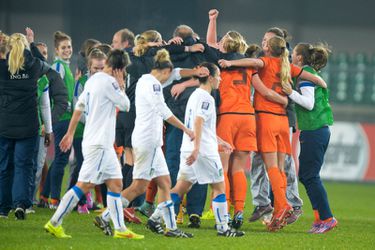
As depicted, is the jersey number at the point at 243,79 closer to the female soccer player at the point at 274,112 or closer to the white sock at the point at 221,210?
the female soccer player at the point at 274,112

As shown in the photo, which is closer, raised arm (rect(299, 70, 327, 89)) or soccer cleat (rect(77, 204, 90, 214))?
raised arm (rect(299, 70, 327, 89))

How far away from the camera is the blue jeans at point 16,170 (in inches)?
495

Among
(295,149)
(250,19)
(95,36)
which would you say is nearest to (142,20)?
(95,36)

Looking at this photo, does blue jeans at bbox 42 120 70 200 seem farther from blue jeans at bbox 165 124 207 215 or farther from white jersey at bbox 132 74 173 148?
white jersey at bbox 132 74 173 148

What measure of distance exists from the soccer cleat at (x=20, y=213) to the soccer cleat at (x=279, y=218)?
2.67m

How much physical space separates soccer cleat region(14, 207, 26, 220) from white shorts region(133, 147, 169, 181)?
6.02ft

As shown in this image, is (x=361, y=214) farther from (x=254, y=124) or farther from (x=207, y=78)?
(x=207, y=78)

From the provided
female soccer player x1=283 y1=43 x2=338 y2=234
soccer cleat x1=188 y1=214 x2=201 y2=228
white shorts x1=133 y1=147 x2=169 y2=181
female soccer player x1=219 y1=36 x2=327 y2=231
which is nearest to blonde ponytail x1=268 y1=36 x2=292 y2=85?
female soccer player x1=219 y1=36 x2=327 y2=231

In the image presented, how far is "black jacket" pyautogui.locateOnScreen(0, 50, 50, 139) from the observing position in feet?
41.1

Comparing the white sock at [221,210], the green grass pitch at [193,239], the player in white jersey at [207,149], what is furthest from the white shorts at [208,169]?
the green grass pitch at [193,239]

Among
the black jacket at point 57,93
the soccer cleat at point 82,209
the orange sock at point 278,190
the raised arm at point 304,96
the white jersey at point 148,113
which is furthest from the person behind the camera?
the soccer cleat at point 82,209

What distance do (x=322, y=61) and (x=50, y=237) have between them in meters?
3.90

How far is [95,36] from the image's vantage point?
87.3ft

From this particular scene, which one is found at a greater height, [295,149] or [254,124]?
[254,124]
